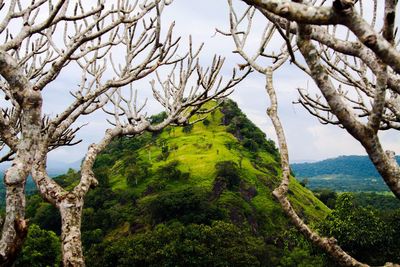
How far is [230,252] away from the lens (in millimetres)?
46688

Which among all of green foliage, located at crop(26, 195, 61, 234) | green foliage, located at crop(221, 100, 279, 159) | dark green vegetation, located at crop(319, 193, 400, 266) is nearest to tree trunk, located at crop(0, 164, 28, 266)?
dark green vegetation, located at crop(319, 193, 400, 266)

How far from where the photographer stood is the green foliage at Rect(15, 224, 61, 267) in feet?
129

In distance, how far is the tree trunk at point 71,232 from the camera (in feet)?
16.2

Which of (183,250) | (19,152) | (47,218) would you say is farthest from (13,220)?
(47,218)

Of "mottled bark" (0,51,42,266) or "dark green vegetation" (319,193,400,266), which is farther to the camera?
"dark green vegetation" (319,193,400,266)

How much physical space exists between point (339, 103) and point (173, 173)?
93347 mm

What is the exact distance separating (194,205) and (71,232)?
227 feet

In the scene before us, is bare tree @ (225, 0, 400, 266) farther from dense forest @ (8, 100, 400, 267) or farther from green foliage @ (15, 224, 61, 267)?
green foliage @ (15, 224, 61, 267)

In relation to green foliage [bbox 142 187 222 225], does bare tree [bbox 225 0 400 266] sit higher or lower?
higher

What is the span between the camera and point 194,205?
73125 mm

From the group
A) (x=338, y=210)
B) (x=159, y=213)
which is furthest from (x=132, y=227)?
(x=338, y=210)

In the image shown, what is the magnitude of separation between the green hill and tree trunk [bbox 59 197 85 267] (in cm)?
4103

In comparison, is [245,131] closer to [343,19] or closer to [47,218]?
[47,218]

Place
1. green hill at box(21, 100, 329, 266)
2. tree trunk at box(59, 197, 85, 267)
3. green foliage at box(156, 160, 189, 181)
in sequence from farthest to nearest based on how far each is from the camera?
green foliage at box(156, 160, 189, 181) → green hill at box(21, 100, 329, 266) → tree trunk at box(59, 197, 85, 267)
